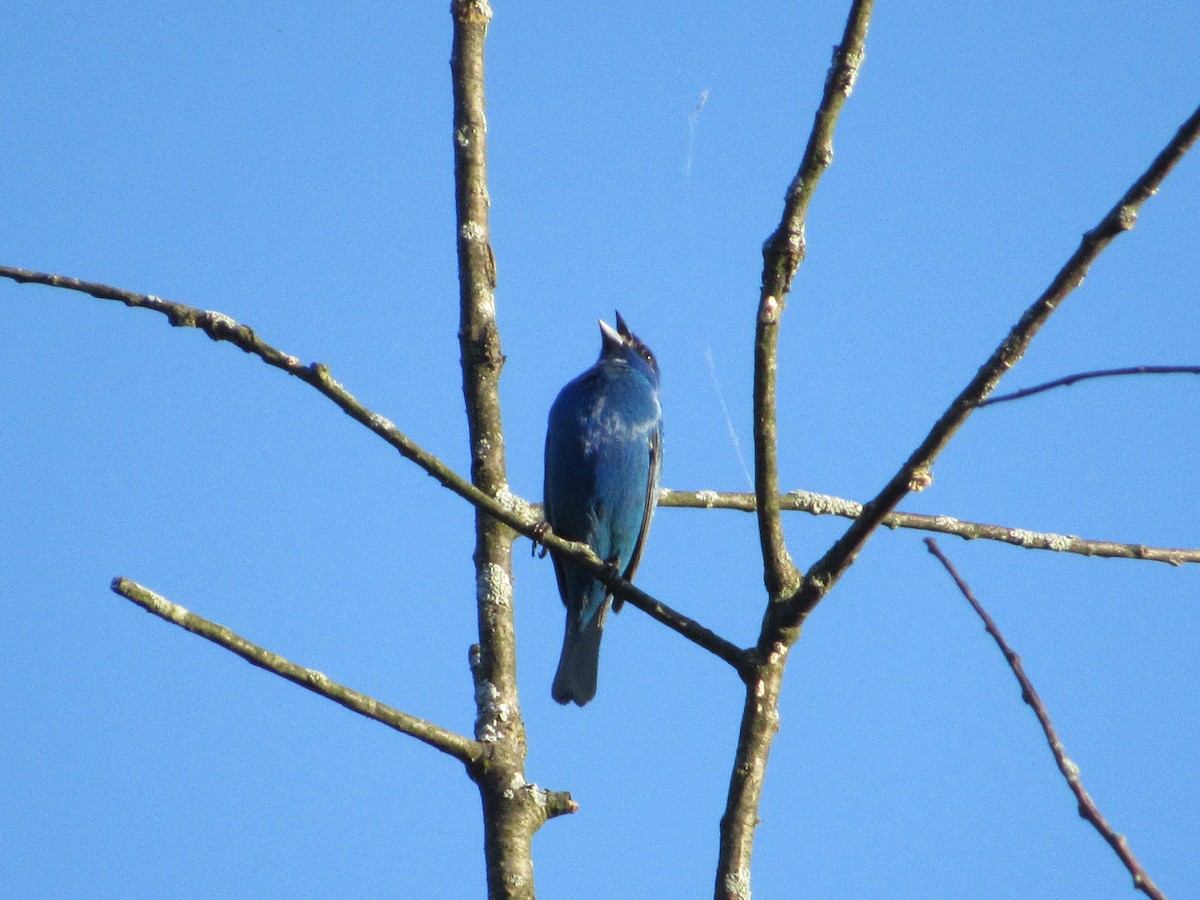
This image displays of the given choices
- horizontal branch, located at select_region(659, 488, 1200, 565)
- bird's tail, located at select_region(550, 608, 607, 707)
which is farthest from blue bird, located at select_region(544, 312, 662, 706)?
horizontal branch, located at select_region(659, 488, 1200, 565)

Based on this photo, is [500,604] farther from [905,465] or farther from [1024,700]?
[1024,700]

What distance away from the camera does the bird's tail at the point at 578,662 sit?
6.74 m

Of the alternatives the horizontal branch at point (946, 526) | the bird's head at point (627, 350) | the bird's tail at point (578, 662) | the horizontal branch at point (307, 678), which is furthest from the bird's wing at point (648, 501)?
the horizontal branch at point (307, 678)

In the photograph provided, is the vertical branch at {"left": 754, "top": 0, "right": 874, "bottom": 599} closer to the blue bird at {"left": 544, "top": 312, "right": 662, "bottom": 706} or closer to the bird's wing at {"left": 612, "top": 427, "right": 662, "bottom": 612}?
the blue bird at {"left": 544, "top": 312, "right": 662, "bottom": 706}

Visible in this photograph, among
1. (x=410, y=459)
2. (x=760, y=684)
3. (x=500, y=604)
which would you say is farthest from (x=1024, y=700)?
(x=500, y=604)

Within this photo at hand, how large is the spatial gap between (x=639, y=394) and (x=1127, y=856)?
538 centimetres

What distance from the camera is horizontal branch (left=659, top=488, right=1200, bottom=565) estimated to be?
4309 mm

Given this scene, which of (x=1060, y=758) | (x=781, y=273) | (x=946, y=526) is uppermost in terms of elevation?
(x=946, y=526)

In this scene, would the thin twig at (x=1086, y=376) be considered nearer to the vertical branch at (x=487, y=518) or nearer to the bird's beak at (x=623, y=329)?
the vertical branch at (x=487, y=518)

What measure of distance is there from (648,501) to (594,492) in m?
0.30

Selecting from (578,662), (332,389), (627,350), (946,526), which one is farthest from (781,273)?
(627,350)

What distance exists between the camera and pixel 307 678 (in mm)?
2873

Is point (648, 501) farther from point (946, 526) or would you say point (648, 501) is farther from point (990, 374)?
point (990, 374)

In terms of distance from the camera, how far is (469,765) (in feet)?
11.0
